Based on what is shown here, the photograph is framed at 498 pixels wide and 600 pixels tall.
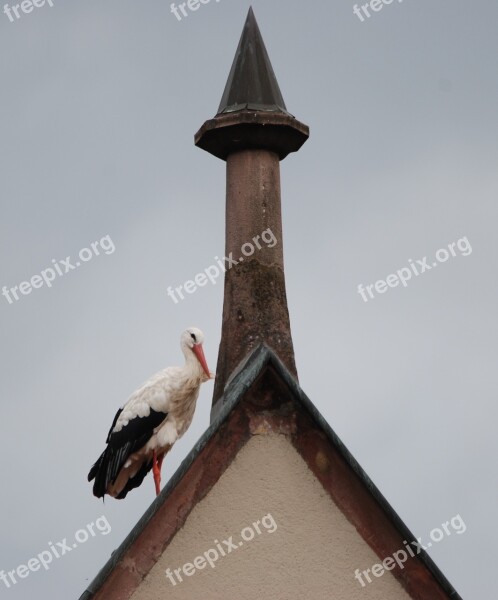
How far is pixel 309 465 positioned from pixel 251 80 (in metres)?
3.95

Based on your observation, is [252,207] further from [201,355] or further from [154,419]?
[154,419]

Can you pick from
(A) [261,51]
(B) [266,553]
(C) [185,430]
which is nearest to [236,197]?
(A) [261,51]

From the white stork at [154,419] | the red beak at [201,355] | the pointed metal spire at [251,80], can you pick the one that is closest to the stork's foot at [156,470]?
the white stork at [154,419]

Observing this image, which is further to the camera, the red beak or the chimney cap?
the red beak

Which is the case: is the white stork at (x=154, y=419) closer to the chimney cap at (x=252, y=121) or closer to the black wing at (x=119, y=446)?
the black wing at (x=119, y=446)

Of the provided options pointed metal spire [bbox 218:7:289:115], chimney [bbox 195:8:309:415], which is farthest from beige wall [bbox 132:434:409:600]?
pointed metal spire [bbox 218:7:289:115]

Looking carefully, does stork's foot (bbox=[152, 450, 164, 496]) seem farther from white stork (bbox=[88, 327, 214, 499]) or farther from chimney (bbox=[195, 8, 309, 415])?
chimney (bbox=[195, 8, 309, 415])

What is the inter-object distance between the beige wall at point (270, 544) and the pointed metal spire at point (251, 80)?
11.5ft

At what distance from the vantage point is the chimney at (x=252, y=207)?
36.5ft

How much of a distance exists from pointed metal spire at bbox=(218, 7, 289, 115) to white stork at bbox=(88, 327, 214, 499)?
211 cm

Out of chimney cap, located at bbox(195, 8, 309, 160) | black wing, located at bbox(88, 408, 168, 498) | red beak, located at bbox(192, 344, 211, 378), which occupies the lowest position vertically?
black wing, located at bbox(88, 408, 168, 498)

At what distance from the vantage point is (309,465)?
9.47m

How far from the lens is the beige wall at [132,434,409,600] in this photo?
909 cm

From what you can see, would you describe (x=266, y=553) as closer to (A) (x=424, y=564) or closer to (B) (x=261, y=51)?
(A) (x=424, y=564)
